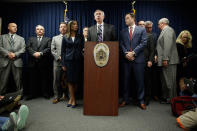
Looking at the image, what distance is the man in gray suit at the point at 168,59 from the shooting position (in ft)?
10.1

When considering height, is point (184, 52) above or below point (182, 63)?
above

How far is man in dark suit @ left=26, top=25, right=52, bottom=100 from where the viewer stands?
359 centimetres

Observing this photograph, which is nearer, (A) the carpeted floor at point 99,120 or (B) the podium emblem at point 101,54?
(A) the carpeted floor at point 99,120

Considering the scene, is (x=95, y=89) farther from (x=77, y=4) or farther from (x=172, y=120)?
(x=77, y=4)

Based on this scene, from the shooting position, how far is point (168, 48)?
121 inches

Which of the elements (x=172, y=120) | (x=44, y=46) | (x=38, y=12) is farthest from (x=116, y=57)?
(x=38, y=12)

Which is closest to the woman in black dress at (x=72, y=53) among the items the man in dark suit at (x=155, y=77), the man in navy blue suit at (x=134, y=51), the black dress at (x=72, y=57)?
the black dress at (x=72, y=57)

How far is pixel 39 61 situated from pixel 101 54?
1.87 meters

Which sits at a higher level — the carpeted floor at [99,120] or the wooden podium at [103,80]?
the wooden podium at [103,80]

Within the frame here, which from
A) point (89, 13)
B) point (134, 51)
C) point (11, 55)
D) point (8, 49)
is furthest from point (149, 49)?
point (8, 49)

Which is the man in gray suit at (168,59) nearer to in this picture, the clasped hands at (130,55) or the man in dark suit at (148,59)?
the man in dark suit at (148,59)

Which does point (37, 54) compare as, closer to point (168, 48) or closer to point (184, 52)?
point (168, 48)

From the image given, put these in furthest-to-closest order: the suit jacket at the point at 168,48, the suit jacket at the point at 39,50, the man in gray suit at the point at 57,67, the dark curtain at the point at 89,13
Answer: the dark curtain at the point at 89,13 < the suit jacket at the point at 39,50 < the man in gray suit at the point at 57,67 < the suit jacket at the point at 168,48

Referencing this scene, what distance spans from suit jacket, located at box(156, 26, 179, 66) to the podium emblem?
1.41 meters
